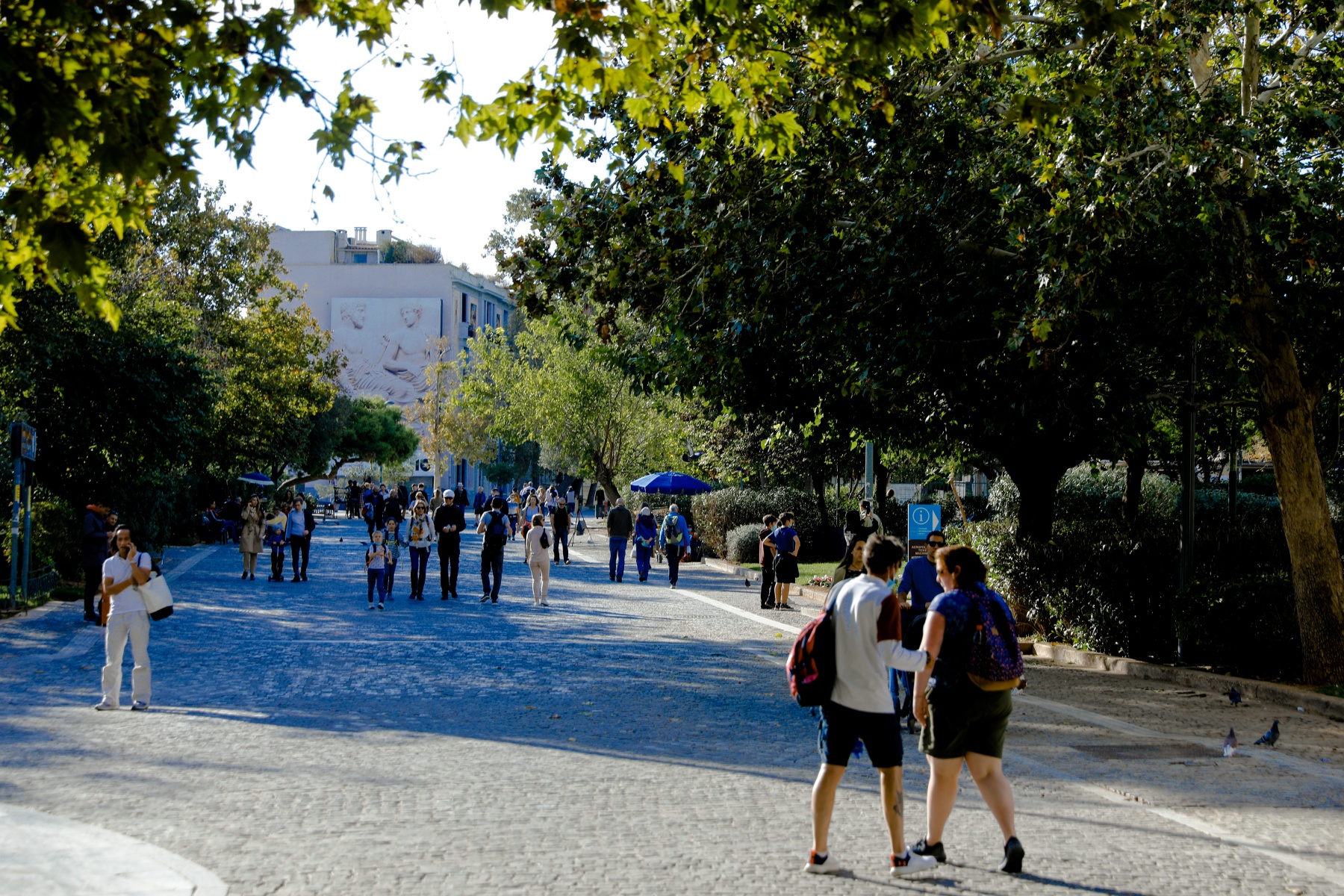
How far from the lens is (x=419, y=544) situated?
72.4ft

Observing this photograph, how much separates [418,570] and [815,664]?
17.0m

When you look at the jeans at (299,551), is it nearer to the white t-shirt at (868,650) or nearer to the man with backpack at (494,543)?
the man with backpack at (494,543)

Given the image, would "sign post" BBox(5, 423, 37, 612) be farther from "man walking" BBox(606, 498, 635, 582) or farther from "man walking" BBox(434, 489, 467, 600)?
"man walking" BBox(606, 498, 635, 582)

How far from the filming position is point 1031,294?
12.9 meters

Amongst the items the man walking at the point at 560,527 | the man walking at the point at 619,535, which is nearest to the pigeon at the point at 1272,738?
the man walking at the point at 619,535

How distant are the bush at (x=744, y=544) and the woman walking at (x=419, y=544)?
1166 centimetres

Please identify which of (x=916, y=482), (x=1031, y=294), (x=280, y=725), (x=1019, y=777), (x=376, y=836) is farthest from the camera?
(x=916, y=482)

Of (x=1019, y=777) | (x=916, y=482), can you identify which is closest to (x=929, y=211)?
(x=1019, y=777)

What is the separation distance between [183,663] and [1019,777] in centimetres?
908

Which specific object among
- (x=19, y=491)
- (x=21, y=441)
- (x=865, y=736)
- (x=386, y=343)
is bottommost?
(x=865, y=736)

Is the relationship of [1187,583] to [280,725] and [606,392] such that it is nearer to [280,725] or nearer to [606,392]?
[280,725]

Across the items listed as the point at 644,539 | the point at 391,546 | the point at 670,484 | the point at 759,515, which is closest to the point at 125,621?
the point at 391,546

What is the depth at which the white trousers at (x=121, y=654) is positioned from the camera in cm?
1088

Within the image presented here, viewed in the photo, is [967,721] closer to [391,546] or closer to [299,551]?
[391,546]
